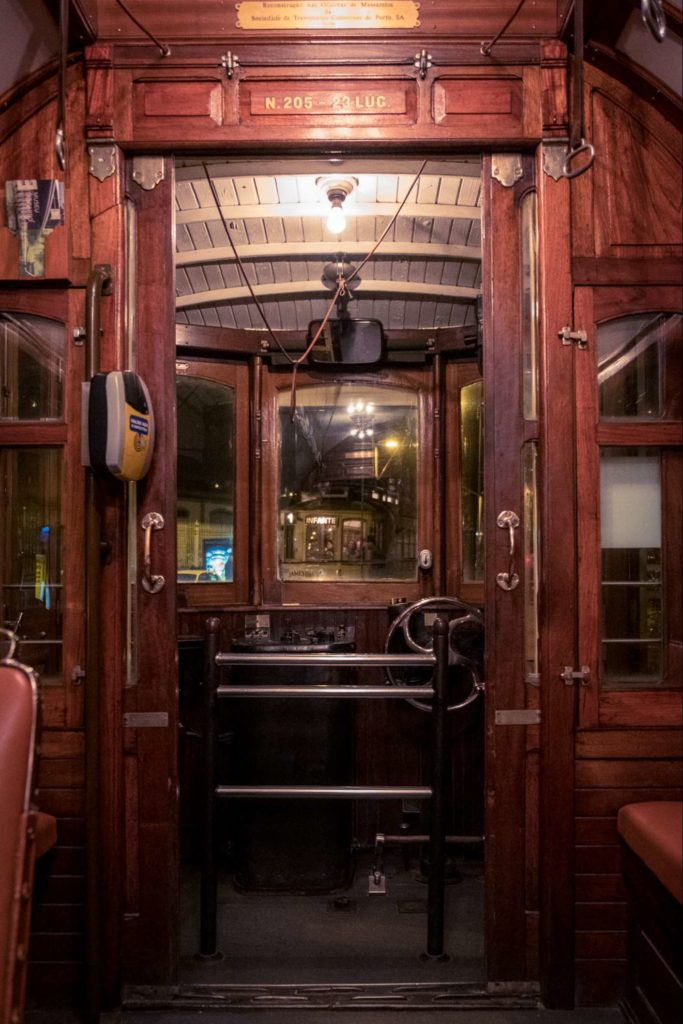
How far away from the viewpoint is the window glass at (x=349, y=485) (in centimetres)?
396

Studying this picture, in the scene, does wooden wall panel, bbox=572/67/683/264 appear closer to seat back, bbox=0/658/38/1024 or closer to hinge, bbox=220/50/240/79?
hinge, bbox=220/50/240/79

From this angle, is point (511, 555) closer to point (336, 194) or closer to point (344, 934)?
point (344, 934)

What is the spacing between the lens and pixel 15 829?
159 cm

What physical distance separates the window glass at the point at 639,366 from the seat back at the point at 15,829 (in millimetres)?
1892

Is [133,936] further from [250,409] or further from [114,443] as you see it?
[250,409]

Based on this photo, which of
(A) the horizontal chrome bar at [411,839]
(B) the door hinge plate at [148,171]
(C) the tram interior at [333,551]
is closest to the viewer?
(B) the door hinge plate at [148,171]

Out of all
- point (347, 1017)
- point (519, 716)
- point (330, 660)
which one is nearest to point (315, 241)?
point (330, 660)

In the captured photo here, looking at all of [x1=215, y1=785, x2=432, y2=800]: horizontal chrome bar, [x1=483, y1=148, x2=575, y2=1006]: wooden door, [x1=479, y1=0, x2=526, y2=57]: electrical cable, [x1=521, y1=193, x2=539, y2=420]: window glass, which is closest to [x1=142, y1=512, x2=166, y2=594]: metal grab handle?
[x1=215, y1=785, x2=432, y2=800]: horizontal chrome bar

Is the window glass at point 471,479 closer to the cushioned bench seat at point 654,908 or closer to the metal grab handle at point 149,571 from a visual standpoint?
the cushioned bench seat at point 654,908

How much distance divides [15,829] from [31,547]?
1.03 metres

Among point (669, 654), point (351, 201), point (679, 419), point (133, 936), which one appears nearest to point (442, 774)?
point (669, 654)

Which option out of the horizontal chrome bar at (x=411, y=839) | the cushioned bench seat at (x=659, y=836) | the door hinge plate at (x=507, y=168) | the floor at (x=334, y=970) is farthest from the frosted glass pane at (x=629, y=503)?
the floor at (x=334, y=970)

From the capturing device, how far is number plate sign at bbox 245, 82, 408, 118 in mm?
2320

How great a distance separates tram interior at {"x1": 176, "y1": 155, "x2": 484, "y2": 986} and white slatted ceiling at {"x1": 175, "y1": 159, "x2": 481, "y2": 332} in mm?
13
